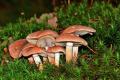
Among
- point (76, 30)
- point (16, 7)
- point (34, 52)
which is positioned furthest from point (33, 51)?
point (16, 7)

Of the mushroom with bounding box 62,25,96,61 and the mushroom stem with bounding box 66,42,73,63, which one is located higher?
the mushroom with bounding box 62,25,96,61

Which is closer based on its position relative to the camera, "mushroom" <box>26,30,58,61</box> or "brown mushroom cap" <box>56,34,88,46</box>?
"brown mushroom cap" <box>56,34,88,46</box>

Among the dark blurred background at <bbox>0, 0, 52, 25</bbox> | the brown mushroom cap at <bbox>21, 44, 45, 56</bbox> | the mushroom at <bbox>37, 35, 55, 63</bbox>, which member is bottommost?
the dark blurred background at <bbox>0, 0, 52, 25</bbox>

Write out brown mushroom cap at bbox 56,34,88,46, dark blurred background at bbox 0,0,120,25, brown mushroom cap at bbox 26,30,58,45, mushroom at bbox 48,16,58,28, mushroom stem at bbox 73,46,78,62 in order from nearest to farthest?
brown mushroom cap at bbox 56,34,88,46 < brown mushroom cap at bbox 26,30,58,45 < mushroom stem at bbox 73,46,78,62 < mushroom at bbox 48,16,58,28 < dark blurred background at bbox 0,0,120,25

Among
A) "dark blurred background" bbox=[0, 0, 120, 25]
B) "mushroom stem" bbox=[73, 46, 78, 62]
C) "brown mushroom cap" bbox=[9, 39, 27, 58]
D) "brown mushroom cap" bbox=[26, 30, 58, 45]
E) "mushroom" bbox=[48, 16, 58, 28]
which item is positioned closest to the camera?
"brown mushroom cap" bbox=[26, 30, 58, 45]

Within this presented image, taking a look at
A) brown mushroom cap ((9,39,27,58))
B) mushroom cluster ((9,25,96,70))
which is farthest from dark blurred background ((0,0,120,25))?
mushroom cluster ((9,25,96,70))

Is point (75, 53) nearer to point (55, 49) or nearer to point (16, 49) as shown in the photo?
point (55, 49)

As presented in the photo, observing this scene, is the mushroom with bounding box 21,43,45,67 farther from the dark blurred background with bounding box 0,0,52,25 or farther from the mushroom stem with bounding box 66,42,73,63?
the dark blurred background with bounding box 0,0,52,25
